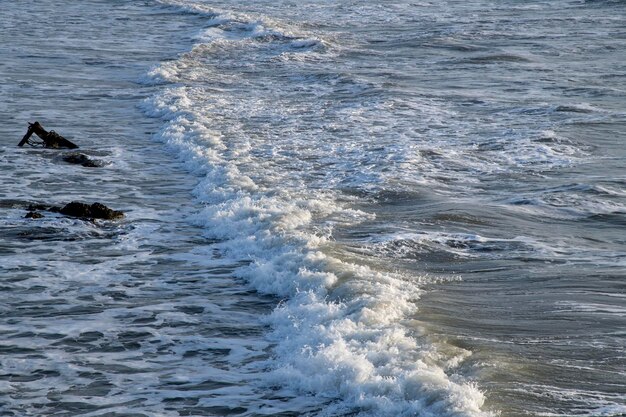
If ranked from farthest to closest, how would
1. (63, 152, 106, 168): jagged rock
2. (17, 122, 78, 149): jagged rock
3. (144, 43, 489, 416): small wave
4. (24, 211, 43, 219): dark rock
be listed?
(17, 122, 78, 149): jagged rock
(63, 152, 106, 168): jagged rock
(24, 211, 43, 219): dark rock
(144, 43, 489, 416): small wave

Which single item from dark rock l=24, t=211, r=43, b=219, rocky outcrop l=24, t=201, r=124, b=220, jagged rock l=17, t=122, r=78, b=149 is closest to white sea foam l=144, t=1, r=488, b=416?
rocky outcrop l=24, t=201, r=124, b=220

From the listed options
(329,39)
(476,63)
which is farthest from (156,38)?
(476,63)

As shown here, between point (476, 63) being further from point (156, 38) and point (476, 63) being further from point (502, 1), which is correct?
point (502, 1)

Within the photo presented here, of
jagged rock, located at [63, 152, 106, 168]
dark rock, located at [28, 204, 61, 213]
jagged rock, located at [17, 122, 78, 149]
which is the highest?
jagged rock, located at [17, 122, 78, 149]

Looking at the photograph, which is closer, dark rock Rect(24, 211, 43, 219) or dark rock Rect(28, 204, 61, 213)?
dark rock Rect(24, 211, 43, 219)

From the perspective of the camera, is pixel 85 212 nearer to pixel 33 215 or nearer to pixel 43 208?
pixel 33 215

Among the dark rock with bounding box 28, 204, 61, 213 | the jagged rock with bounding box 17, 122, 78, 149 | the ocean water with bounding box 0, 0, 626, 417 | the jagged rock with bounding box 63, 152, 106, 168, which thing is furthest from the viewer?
the jagged rock with bounding box 17, 122, 78, 149

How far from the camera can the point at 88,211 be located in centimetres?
1177

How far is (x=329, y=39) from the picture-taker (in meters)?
30.6

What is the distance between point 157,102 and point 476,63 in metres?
8.78

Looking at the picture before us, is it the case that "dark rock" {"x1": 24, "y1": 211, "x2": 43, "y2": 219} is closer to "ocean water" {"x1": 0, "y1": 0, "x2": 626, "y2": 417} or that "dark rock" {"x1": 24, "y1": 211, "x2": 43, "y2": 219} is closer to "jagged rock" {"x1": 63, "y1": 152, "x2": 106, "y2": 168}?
"ocean water" {"x1": 0, "y1": 0, "x2": 626, "y2": 417}

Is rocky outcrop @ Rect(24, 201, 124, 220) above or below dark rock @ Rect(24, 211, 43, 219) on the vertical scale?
above

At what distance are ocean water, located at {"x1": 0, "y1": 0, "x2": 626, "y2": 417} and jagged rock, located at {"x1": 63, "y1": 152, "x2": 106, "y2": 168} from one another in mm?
153

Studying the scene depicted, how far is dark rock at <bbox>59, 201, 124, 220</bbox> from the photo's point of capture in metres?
11.8
